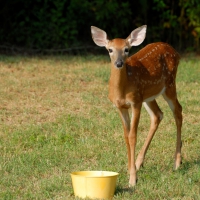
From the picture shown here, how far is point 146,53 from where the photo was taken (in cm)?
714

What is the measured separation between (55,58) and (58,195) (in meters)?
7.75

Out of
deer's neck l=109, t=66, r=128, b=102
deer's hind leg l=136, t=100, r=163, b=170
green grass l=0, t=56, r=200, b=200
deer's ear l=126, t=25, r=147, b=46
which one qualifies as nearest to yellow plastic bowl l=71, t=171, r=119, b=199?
green grass l=0, t=56, r=200, b=200

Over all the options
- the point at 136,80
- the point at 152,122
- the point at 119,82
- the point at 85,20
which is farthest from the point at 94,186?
the point at 85,20

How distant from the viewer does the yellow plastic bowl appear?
18.1 feet

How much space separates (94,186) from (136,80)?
1.55m

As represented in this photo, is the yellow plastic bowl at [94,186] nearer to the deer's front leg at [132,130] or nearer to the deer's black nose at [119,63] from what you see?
the deer's front leg at [132,130]

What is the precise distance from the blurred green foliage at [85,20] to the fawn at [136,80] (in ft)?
24.2

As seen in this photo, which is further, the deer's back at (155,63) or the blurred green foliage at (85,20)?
the blurred green foliage at (85,20)

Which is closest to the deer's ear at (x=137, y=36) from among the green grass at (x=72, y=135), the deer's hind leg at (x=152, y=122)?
the deer's hind leg at (x=152, y=122)

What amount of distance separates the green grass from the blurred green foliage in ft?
7.80

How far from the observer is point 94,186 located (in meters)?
5.52

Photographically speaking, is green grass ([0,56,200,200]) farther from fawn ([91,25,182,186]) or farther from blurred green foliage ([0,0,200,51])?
blurred green foliage ([0,0,200,51])

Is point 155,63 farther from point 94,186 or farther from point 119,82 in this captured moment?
point 94,186

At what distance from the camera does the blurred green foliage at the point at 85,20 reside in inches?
575
